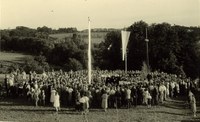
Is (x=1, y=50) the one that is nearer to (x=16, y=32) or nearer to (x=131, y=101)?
(x=16, y=32)

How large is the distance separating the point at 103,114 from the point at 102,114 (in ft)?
0.14

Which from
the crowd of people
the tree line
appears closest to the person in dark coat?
the crowd of people

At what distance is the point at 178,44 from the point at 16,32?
16672 millimetres

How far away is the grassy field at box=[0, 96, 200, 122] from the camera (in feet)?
50.8

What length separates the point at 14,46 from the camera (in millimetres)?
33000

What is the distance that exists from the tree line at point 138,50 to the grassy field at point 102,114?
17.0 m

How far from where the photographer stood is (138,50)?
42.2 metres

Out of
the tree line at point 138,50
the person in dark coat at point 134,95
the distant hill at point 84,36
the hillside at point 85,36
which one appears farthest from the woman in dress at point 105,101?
A: the hillside at point 85,36

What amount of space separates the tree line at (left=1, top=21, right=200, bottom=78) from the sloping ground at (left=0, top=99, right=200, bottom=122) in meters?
17.1

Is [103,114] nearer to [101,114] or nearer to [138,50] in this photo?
[101,114]

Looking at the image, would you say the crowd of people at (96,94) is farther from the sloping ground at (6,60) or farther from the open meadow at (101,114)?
the sloping ground at (6,60)

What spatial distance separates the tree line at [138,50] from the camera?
3753 centimetres

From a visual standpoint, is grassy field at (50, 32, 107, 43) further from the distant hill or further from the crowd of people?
the crowd of people

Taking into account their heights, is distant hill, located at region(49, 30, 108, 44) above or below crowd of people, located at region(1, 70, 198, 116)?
above
